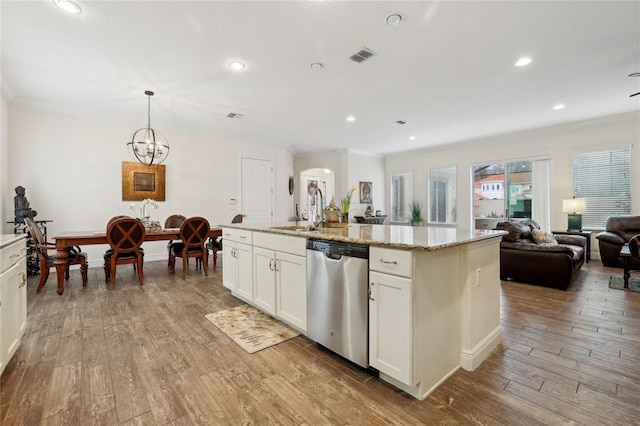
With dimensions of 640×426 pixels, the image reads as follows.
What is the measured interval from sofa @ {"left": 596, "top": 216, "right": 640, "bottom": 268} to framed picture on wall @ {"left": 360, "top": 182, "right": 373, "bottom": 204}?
16.6ft

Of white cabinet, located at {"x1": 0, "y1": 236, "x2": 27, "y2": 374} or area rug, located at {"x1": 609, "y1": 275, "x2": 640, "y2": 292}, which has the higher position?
white cabinet, located at {"x1": 0, "y1": 236, "x2": 27, "y2": 374}

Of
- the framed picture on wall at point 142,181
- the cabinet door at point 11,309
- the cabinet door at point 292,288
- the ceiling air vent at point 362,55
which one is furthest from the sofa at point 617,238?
the framed picture on wall at point 142,181

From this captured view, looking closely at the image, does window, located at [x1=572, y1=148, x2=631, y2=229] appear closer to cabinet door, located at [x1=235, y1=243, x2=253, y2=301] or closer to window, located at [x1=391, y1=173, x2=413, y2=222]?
window, located at [x1=391, y1=173, x2=413, y2=222]

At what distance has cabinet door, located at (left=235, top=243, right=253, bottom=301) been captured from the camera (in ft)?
9.79

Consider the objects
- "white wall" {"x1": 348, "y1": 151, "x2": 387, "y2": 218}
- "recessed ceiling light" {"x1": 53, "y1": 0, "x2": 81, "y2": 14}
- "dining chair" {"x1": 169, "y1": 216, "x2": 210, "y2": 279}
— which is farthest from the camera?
"white wall" {"x1": 348, "y1": 151, "x2": 387, "y2": 218}

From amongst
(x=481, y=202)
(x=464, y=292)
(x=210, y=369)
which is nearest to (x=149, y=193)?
(x=210, y=369)

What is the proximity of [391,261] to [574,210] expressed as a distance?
5.79m

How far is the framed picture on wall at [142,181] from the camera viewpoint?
5492 millimetres

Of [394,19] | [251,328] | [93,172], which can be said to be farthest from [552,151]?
[93,172]

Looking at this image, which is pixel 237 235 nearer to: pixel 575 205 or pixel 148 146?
pixel 148 146

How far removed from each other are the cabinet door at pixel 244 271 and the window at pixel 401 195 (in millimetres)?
6625

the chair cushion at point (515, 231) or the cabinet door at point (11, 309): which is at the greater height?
the chair cushion at point (515, 231)

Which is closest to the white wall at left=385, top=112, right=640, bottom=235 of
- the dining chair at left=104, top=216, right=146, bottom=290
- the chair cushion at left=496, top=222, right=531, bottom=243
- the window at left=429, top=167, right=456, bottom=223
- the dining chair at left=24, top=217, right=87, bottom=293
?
the window at left=429, top=167, right=456, bottom=223

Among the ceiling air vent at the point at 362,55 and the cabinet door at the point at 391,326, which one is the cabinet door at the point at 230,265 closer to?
the cabinet door at the point at 391,326
